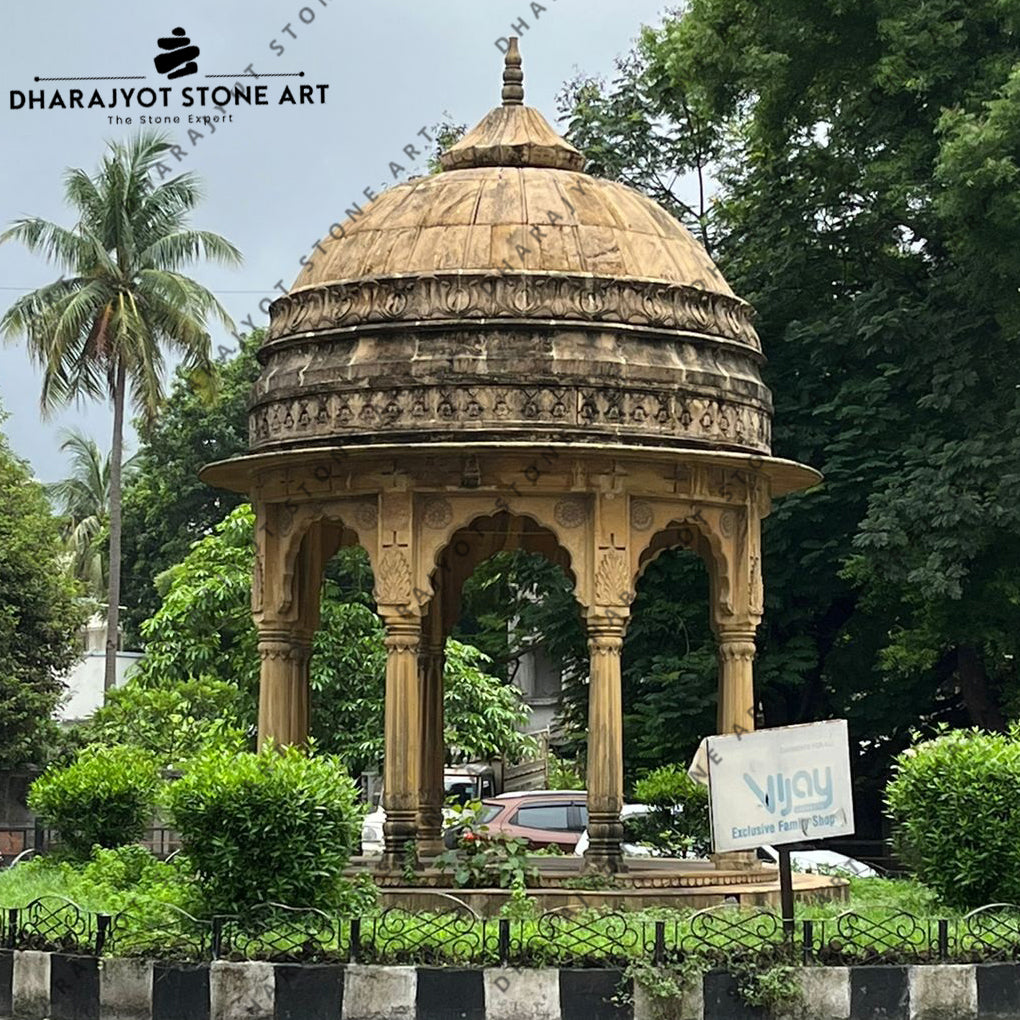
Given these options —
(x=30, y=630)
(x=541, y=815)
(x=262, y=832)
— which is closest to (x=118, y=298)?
(x=30, y=630)

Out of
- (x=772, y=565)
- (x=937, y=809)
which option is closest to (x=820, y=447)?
(x=772, y=565)

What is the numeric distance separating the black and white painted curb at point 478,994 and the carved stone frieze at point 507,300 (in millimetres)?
6536

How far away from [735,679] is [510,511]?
2842 millimetres

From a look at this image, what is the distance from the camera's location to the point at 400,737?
1836cm

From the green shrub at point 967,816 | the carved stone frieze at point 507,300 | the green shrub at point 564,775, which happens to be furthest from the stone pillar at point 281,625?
the green shrub at point 564,775

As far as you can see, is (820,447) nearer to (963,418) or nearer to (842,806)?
(963,418)

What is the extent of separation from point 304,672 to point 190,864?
4957 mm

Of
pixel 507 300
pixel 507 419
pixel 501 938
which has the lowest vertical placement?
pixel 501 938

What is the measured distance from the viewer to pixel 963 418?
94.5 ft

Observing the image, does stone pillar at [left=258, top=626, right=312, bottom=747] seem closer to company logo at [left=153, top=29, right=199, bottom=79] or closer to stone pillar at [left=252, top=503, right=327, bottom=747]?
stone pillar at [left=252, top=503, right=327, bottom=747]

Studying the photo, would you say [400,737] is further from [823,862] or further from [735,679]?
[823,862]

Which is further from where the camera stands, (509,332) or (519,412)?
(509,332)

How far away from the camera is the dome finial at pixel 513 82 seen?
2133cm

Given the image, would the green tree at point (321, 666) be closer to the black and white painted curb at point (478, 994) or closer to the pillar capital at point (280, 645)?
the pillar capital at point (280, 645)
